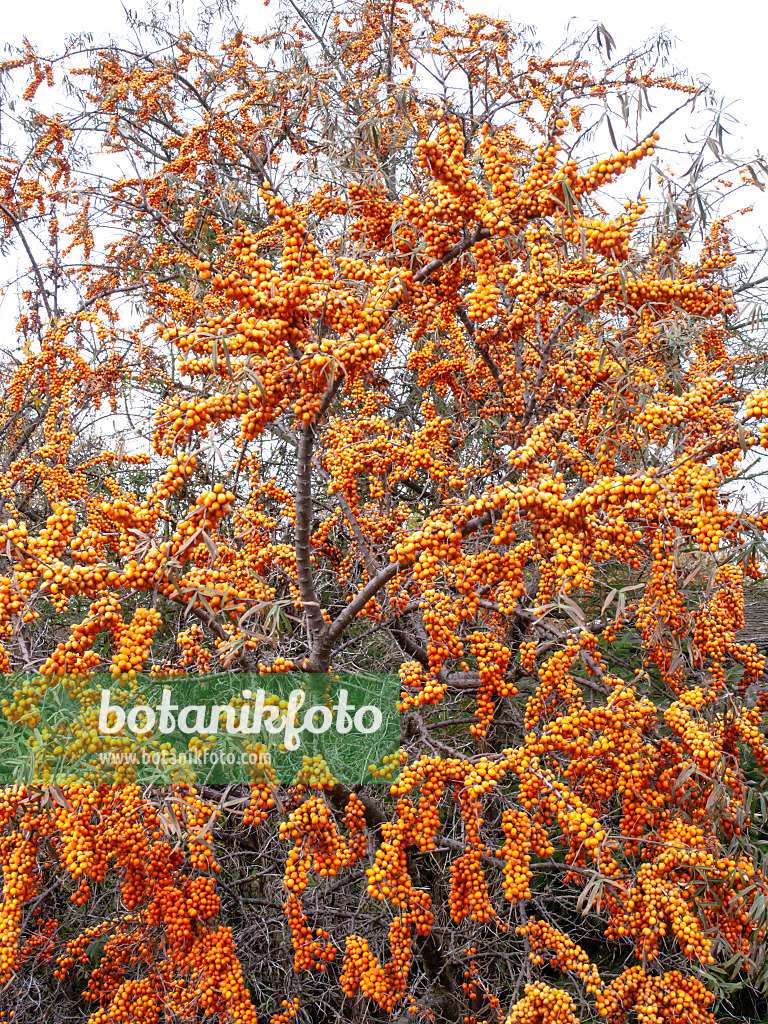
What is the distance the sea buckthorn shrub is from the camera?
7.44ft

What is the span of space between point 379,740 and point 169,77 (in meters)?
6.00

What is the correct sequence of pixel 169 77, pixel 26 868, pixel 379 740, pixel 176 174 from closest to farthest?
pixel 26 868, pixel 379 740, pixel 176 174, pixel 169 77

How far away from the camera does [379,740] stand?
3432 millimetres

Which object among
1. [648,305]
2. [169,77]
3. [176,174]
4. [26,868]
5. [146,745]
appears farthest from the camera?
[169,77]

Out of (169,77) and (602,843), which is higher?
(169,77)

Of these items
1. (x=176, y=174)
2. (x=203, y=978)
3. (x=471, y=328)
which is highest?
(x=176, y=174)

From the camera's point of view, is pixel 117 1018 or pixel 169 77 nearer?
pixel 117 1018

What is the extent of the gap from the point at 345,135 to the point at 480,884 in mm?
4030

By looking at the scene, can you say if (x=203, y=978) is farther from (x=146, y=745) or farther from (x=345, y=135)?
(x=345, y=135)

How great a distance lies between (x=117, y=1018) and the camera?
9.59 ft

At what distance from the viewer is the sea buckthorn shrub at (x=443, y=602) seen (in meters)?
2.27

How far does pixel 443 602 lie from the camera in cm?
261

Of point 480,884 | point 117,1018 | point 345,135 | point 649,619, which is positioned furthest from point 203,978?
point 345,135

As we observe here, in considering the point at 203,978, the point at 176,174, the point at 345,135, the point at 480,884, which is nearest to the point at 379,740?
the point at 480,884
